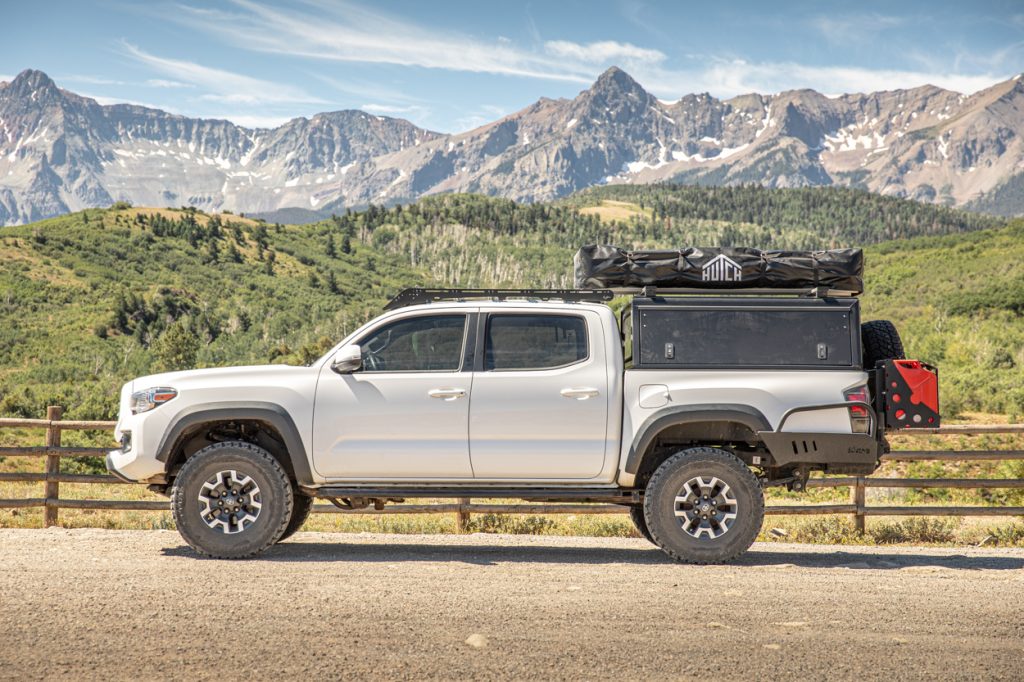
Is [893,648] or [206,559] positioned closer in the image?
[893,648]

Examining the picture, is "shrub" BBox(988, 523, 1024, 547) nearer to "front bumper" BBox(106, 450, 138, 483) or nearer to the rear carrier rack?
the rear carrier rack

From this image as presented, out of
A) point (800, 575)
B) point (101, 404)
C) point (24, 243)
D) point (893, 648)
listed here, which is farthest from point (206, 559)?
point (24, 243)

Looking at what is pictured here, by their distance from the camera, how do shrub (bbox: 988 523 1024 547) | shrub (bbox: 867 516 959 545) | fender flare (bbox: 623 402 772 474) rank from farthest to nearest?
1. shrub (bbox: 867 516 959 545)
2. shrub (bbox: 988 523 1024 547)
3. fender flare (bbox: 623 402 772 474)

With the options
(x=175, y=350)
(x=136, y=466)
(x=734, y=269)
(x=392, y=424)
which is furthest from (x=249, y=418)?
(x=175, y=350)

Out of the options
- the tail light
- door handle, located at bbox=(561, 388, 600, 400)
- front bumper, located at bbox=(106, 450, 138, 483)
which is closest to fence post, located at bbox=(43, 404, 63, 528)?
front bumper, located at bbox=(106, 450, 138, 483)

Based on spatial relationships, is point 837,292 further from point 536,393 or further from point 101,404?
point 101,404

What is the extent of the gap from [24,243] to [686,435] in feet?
475

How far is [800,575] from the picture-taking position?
756 cm

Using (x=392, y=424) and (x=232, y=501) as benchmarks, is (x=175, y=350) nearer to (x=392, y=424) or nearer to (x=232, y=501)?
(x=232, y=501)

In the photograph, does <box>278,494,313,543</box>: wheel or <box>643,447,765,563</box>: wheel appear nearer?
<box>643,447,765,563</box>: wheel

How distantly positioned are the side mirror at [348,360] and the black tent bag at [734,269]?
2088mm

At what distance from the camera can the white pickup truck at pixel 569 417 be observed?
25.8ft

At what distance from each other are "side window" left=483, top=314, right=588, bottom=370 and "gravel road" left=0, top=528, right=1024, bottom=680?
5.44 feet

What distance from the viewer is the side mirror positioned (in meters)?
7.86
